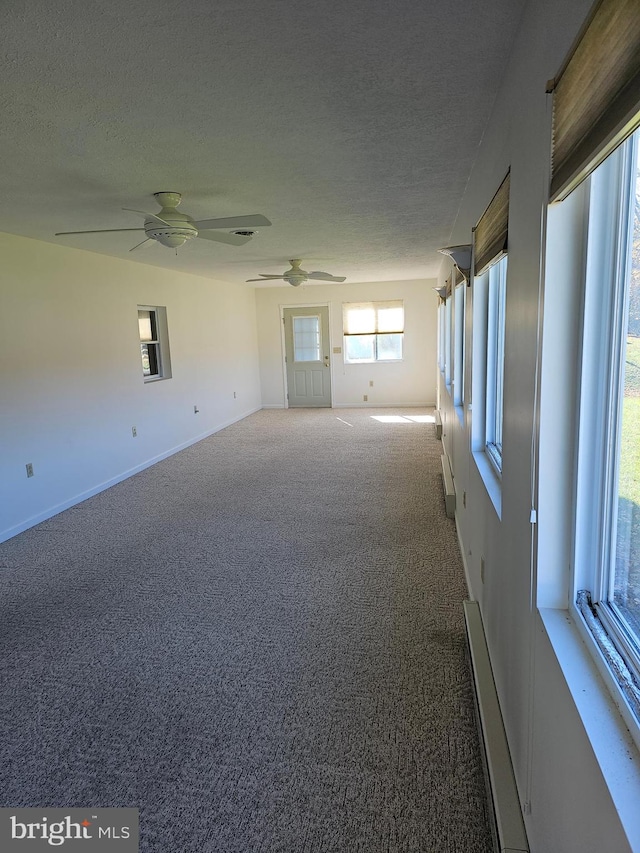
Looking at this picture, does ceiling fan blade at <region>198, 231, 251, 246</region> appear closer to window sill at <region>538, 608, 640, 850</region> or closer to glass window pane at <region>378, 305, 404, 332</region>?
window sill at <region>538, 608, 640, 850</region>

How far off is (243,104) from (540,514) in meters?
1.87

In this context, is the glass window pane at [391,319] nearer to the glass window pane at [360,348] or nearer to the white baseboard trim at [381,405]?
the glass window pane at [360,348]

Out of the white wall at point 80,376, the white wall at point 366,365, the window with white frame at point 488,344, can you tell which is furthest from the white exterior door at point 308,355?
the window with white frame at point 488,344

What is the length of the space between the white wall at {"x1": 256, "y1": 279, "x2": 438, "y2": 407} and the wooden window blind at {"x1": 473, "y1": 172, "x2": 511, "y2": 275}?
268 inches

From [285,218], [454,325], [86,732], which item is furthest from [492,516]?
[454,325]

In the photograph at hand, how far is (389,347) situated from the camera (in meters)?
9.79

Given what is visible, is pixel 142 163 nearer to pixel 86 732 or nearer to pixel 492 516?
pixel 492 516

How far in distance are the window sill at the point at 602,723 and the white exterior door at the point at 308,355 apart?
909cm

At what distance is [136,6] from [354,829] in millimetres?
2459

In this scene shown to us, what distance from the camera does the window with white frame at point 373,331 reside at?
966 cm

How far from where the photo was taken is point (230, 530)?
412 cm

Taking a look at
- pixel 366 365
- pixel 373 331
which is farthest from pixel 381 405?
pixel 373 331

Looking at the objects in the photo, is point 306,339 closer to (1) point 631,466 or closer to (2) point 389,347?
(2) point 389,347

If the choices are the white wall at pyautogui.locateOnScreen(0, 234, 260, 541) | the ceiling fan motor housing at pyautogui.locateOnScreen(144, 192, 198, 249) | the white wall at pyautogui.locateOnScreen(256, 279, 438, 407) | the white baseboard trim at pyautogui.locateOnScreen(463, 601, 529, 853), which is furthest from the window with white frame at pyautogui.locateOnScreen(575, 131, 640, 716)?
the white wall at pyautogui.locateOnScreen(256, 279, 438, 407)
